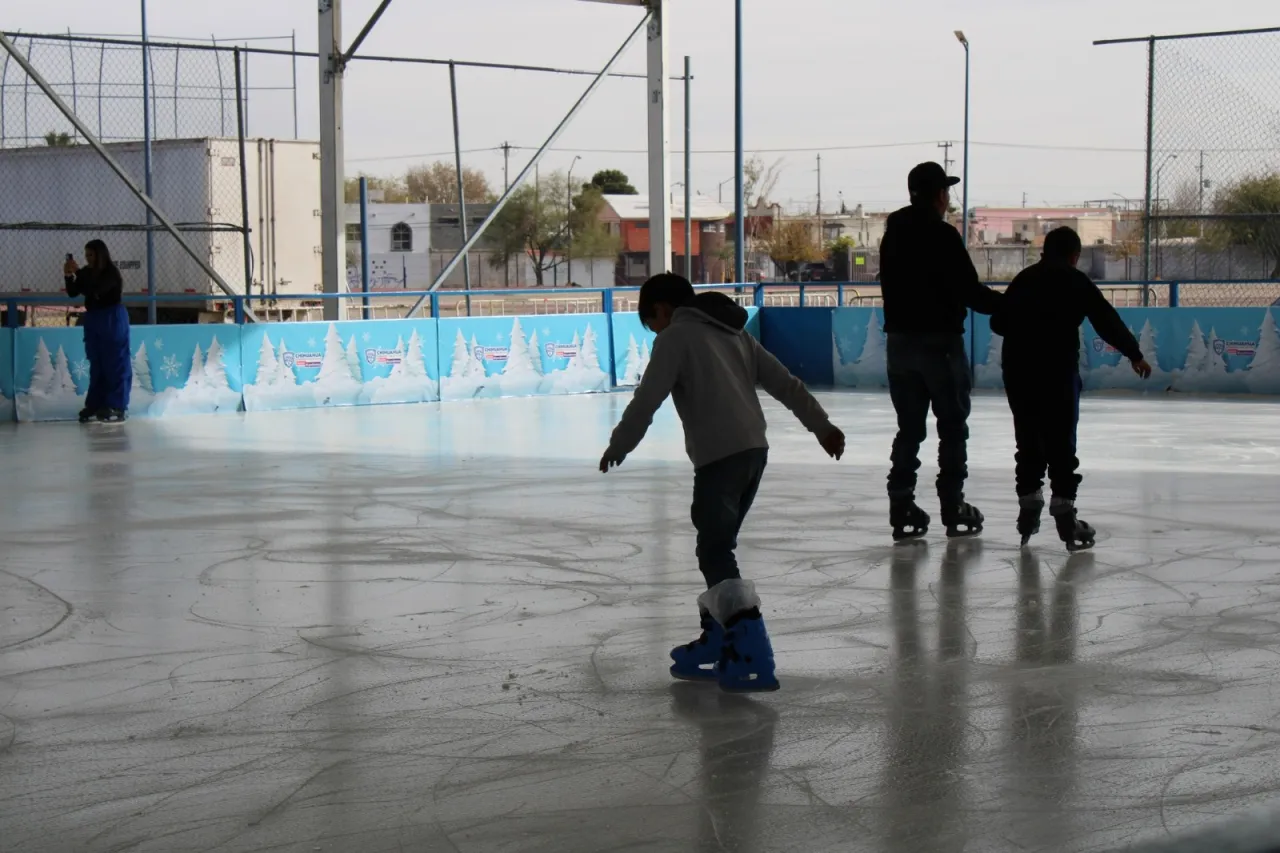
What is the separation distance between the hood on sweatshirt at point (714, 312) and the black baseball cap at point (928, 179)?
2.97m

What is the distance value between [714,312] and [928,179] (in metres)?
3.08

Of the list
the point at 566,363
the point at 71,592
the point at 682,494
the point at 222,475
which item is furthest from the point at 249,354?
the point at 71,592

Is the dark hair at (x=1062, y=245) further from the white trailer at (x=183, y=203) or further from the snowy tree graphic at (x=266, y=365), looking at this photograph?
the white trailer at (x=183, y=203)

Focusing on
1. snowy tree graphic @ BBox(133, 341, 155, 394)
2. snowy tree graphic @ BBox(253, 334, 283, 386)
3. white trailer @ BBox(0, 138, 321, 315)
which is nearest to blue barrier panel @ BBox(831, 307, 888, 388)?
snowy tree graphic @ BBox(253, 334, 283, 386)

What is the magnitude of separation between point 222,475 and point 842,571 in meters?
5.62

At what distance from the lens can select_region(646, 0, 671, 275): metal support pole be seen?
63.9ft

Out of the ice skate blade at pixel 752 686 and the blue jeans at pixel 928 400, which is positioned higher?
the blue jeans at pixel 928 400

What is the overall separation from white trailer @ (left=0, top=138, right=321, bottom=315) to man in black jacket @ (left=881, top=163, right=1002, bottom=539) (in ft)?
60.1

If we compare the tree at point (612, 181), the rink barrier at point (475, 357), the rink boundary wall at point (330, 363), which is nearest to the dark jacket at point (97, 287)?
the rink barrier at point (475, 357)

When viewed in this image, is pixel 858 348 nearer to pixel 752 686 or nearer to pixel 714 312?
pixel 714 312

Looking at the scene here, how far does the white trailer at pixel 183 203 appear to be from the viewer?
25.7 meters

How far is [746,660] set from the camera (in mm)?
5320

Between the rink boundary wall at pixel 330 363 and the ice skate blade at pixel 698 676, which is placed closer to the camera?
the ice skate blade at pixel 698 676

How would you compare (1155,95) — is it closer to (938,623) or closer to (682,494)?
(682,494)
